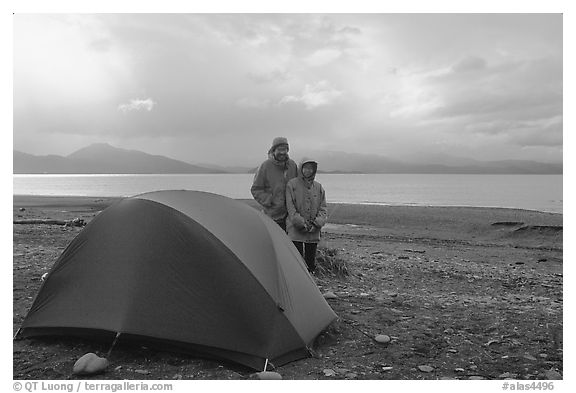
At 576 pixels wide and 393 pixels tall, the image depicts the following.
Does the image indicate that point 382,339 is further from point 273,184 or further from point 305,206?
point 273,184

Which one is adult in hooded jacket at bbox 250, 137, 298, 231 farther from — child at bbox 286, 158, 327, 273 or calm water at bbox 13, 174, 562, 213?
calm water at bbox 13, 174, 562, 213

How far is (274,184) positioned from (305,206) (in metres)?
0.67

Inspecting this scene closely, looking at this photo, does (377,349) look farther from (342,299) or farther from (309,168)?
(309,168)

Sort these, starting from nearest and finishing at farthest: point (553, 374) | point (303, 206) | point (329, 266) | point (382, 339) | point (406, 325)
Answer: point (553, 374) < point (382, 339) < point (406, 325) < point (303, 206) < point (329, 266)

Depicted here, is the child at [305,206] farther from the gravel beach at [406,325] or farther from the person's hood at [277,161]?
the gravel beach at [406,325]

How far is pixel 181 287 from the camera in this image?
5430 mm

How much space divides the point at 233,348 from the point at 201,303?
61cm

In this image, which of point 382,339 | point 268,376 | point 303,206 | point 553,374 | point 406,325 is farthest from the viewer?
point 303,206

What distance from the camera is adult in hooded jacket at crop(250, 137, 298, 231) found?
8.37m

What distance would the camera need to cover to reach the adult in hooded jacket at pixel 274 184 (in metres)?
8.37

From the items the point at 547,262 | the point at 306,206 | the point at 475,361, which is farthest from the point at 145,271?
the point at 547,262

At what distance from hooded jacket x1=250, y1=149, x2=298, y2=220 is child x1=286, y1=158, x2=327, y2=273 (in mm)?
227

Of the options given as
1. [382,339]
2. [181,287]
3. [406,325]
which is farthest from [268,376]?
[406,325]

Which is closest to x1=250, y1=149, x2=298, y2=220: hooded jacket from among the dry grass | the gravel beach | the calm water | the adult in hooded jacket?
the adult in hooded jacket
